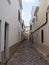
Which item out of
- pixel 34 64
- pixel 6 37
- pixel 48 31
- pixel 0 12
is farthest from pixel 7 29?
pixel 48 31

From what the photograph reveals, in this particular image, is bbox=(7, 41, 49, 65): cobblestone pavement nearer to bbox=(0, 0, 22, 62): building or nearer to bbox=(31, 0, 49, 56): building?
bbox=(0, 0, 22, 62): building

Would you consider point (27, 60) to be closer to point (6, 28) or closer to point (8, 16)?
point (6, 28)

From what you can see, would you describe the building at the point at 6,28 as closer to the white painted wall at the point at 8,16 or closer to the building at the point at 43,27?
the white painted wall at the point at 8,16

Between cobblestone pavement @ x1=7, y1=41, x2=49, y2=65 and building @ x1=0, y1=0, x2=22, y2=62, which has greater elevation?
building @ x1=0, y1=0, x2=22, y2=62

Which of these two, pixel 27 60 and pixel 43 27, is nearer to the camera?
pixel 27 60

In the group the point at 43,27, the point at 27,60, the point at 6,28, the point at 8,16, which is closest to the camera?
the point at 8,16

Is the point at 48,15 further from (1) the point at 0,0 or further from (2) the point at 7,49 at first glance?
(1) the point at 0,0

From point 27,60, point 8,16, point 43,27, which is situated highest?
point 8,16

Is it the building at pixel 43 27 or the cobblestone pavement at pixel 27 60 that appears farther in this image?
the building at pixel 43 27

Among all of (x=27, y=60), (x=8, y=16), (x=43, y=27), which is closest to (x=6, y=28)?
(x=8, y=16)

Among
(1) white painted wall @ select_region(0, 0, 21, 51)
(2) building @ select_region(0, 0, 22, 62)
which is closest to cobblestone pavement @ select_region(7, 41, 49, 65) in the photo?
(2) building @ select_region(0, 0, 22, 62)

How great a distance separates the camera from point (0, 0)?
7.35 metres

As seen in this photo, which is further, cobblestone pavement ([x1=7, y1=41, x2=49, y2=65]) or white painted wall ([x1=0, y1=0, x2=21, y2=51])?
cobblestone pavement ([x1=7, y1=41, x2=49, y2=65])

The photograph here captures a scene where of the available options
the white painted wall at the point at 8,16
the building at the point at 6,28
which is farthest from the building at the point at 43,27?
the building at the point at 6,28
